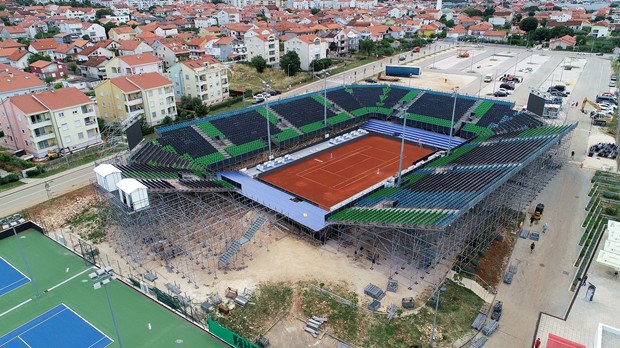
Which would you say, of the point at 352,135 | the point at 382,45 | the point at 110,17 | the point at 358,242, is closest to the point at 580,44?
the point at 382,45

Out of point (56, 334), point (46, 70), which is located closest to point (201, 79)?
point (46, 70)

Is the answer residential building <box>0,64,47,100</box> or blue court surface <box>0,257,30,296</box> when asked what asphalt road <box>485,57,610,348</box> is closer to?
blue court surface <box>0,257,30,296</box>

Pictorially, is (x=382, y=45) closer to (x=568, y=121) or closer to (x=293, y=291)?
(x=568, y=121)

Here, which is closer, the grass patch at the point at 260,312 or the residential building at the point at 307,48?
the grass patch at the point at 260,312

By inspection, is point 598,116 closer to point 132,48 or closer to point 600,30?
point 600,30

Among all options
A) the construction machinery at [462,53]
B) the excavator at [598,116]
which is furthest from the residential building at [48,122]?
the construction machinery at [462,53]

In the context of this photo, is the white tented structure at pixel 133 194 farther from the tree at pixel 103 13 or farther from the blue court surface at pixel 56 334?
the tree at pixel 103 13
